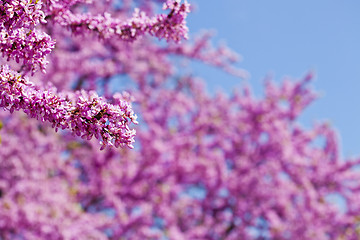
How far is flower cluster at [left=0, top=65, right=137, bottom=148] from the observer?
238 cm

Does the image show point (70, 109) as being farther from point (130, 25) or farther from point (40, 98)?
point (130, 25)

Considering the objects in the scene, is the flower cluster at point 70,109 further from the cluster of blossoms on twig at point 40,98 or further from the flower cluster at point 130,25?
the flower cluster at point 130,25

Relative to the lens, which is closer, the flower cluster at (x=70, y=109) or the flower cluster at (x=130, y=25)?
the flower cluster at (x=70, y=109)

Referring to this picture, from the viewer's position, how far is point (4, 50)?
2430 millimetres

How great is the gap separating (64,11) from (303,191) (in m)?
12.2

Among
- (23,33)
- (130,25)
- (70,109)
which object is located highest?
(130,25)

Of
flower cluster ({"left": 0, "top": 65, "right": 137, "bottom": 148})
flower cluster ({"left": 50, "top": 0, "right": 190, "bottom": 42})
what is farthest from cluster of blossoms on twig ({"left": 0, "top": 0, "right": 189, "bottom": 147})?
flower cluster ({"left": 50, "top": 0, "right": 190, "bottom": 42})

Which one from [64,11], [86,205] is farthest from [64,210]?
[64,11]

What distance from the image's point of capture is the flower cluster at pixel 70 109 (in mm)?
2379

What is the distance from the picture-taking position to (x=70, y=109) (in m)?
2.43

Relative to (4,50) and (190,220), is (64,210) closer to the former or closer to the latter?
(190,220)

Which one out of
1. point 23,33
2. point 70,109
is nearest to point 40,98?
point 70,109

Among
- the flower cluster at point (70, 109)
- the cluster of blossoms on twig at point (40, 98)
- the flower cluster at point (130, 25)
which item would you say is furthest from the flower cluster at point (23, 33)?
the flower cluster at point (130, 25)

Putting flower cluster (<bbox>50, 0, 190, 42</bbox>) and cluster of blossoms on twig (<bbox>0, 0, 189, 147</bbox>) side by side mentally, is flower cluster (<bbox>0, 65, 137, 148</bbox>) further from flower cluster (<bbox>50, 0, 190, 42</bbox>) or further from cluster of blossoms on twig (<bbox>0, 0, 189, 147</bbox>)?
flower cluster (<bbox>50, 0, 190, 42</bbox>)
